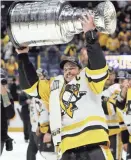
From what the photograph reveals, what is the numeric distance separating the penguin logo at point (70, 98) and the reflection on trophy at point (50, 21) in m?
0.46

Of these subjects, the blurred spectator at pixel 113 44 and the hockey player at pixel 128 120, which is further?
the blurred spectator at pixel 113 44

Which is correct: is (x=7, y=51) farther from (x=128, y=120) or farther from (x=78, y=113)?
(x=78, y=113)

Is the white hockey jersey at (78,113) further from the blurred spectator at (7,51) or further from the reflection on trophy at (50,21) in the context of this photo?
the blurred spectator at (7,51)

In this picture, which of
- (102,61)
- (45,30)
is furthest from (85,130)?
(45,30)

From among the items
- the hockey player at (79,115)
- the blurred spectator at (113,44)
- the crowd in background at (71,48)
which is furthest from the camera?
the blurred spectator at (113,44)

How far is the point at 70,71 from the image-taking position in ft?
11.8

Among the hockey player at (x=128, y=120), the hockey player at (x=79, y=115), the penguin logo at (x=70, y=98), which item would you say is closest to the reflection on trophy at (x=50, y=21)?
the hockey player at (x=79, y=115)

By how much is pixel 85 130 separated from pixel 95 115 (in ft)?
0.41

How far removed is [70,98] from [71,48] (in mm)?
9553

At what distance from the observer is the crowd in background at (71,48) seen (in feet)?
40.2

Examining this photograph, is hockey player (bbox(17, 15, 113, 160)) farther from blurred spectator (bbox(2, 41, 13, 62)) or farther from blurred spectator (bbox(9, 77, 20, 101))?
blurred spectator (bbox(2, 41, 13, 62))

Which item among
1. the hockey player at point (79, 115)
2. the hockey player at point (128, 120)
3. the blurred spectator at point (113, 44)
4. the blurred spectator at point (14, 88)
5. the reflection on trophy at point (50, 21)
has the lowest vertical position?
the blurred spectator at point (14, 88)

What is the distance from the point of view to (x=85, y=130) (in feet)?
10.9

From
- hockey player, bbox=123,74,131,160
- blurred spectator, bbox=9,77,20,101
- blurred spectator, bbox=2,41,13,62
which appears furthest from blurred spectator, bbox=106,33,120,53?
hockey player, bbox=123,74,131,160
